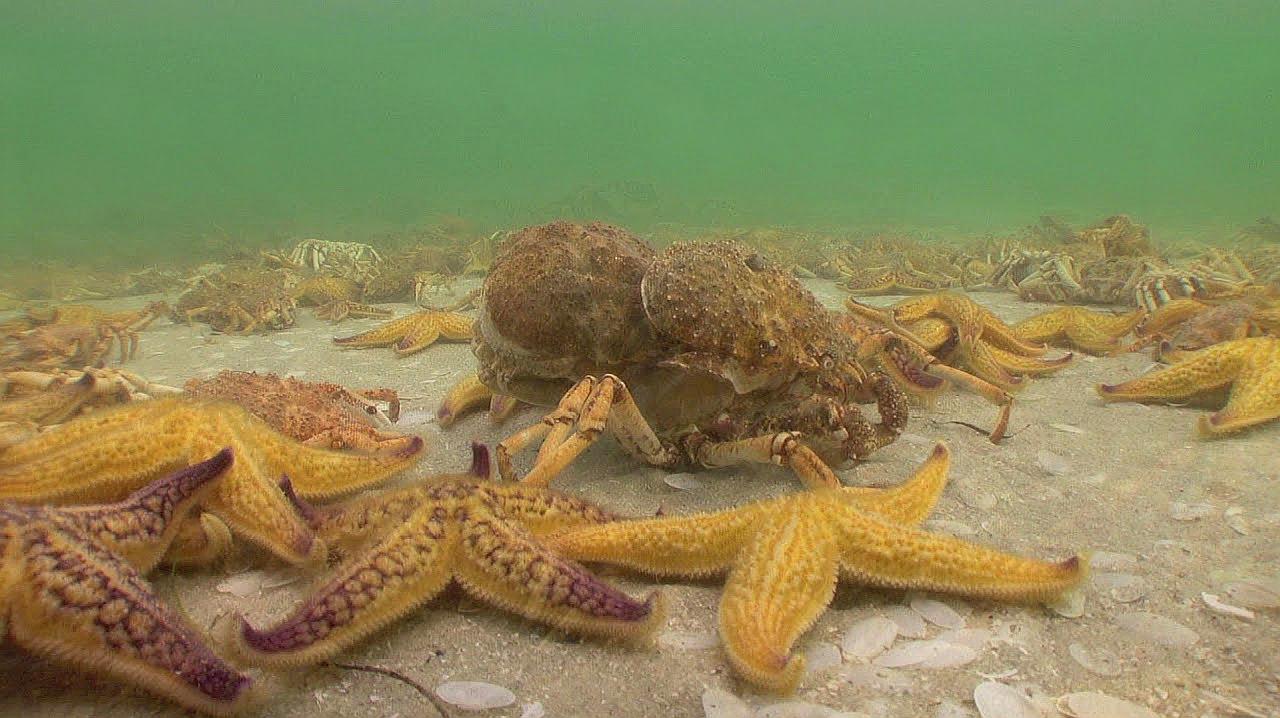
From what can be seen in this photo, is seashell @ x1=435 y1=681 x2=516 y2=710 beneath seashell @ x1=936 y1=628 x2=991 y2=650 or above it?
beneath

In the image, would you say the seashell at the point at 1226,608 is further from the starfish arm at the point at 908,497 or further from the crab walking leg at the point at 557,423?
the crab walking leg at the point at 557,423

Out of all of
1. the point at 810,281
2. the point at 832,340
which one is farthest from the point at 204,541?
the point at 810,281

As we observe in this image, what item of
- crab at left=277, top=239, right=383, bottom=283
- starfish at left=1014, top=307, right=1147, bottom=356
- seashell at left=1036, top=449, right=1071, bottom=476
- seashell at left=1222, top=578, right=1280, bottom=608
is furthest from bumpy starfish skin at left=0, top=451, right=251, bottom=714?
crab at left=277, top=239, right=383, bottom=283

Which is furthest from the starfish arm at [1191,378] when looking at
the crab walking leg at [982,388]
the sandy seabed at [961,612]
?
the crab walking leg at [982,388]

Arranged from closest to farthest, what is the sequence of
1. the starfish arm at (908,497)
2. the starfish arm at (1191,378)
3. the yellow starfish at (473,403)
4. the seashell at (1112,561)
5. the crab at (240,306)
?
the seashell at (1112,561)
the starfish arm at (908,497)
the starfish arm at (1191,378)
the yellow starfish at (473,403)
the crab at (240,306)

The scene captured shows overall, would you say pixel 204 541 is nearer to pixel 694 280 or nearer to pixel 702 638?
pixel 702 638

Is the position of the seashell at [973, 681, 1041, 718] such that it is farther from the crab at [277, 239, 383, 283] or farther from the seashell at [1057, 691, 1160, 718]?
the crab at [277, 239, 383, 283]
